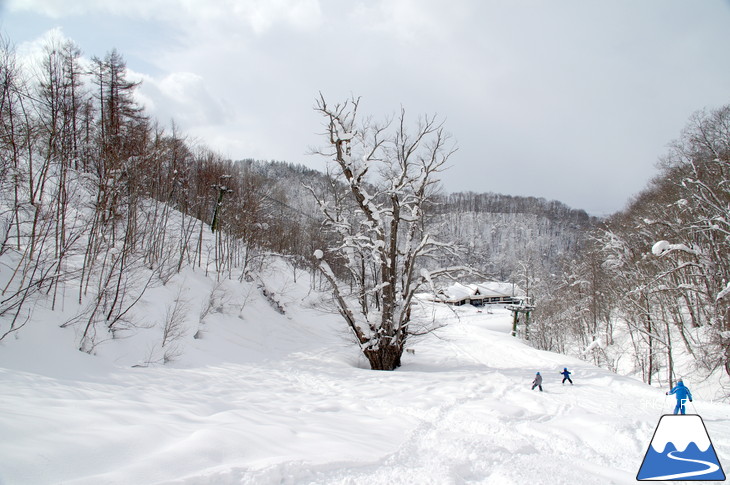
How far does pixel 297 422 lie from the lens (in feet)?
16.2

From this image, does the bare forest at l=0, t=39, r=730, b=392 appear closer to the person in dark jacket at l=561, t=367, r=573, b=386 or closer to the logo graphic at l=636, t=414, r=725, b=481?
the person in dark jacket at l=561, t=367, r=573, b=386

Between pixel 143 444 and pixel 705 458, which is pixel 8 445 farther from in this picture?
pixel 705 458

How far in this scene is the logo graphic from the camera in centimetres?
281

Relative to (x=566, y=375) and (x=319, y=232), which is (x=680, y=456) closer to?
(x=566, y=375)

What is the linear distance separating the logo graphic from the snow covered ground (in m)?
0.94

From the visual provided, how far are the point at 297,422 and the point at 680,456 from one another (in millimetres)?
4348

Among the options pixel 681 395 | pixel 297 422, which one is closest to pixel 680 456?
pixel 681 395

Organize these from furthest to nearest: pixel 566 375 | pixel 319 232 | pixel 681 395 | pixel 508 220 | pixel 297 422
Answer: pixel 508 220
pixel 319 232
pixel 566 375
pixel 297 422
pixel 681 395

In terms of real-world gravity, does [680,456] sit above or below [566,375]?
above

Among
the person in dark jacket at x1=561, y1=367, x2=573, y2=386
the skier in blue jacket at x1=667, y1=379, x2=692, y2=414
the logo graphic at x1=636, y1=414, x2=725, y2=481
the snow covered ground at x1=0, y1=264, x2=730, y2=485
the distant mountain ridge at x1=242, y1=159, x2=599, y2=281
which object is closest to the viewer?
the logo graphic at x1=636, y1=414, x2=725, y2=481

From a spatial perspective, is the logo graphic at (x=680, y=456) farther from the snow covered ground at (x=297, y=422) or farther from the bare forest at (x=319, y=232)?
the bare forest at (x=319, y=232)

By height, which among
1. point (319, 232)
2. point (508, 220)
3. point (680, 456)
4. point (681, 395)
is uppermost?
point (508, 220)

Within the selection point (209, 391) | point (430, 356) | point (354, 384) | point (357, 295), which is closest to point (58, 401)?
point (209, 391)

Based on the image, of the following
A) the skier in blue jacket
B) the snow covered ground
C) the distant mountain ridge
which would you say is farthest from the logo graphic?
the distant mountain ridge
